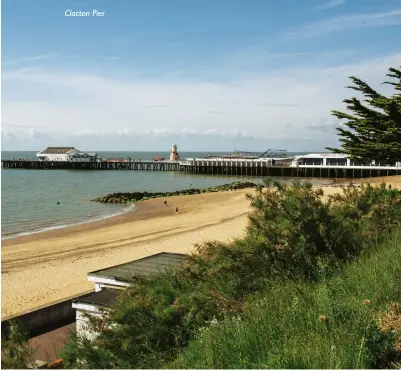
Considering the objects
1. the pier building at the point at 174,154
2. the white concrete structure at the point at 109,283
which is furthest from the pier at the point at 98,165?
the white concrete structure at the point at 109,283

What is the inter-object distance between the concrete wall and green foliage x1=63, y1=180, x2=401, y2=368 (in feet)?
10.8

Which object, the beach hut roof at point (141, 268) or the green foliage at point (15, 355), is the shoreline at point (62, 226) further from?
the green foliage at point (15, 355)

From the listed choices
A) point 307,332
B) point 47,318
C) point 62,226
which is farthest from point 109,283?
point 62,226

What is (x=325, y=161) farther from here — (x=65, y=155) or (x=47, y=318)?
(x=47, y=318)

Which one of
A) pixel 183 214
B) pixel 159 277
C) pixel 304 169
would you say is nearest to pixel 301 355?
pixel 159 277

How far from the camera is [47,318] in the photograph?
29.0 ft

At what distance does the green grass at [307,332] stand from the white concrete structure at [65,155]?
108 meters

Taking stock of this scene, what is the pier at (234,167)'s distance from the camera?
70794 millimetres

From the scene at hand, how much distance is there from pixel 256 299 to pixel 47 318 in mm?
5149

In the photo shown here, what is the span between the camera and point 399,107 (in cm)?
1706

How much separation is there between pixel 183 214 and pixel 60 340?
27913 mm

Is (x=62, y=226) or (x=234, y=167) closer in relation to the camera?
(x=62, y=226)

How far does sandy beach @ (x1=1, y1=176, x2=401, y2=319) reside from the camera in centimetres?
1576

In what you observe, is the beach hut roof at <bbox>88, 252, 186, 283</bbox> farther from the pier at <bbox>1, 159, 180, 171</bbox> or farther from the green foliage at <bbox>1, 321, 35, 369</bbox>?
the pier at <bbox>1, 159, 180, 171</bbox>
